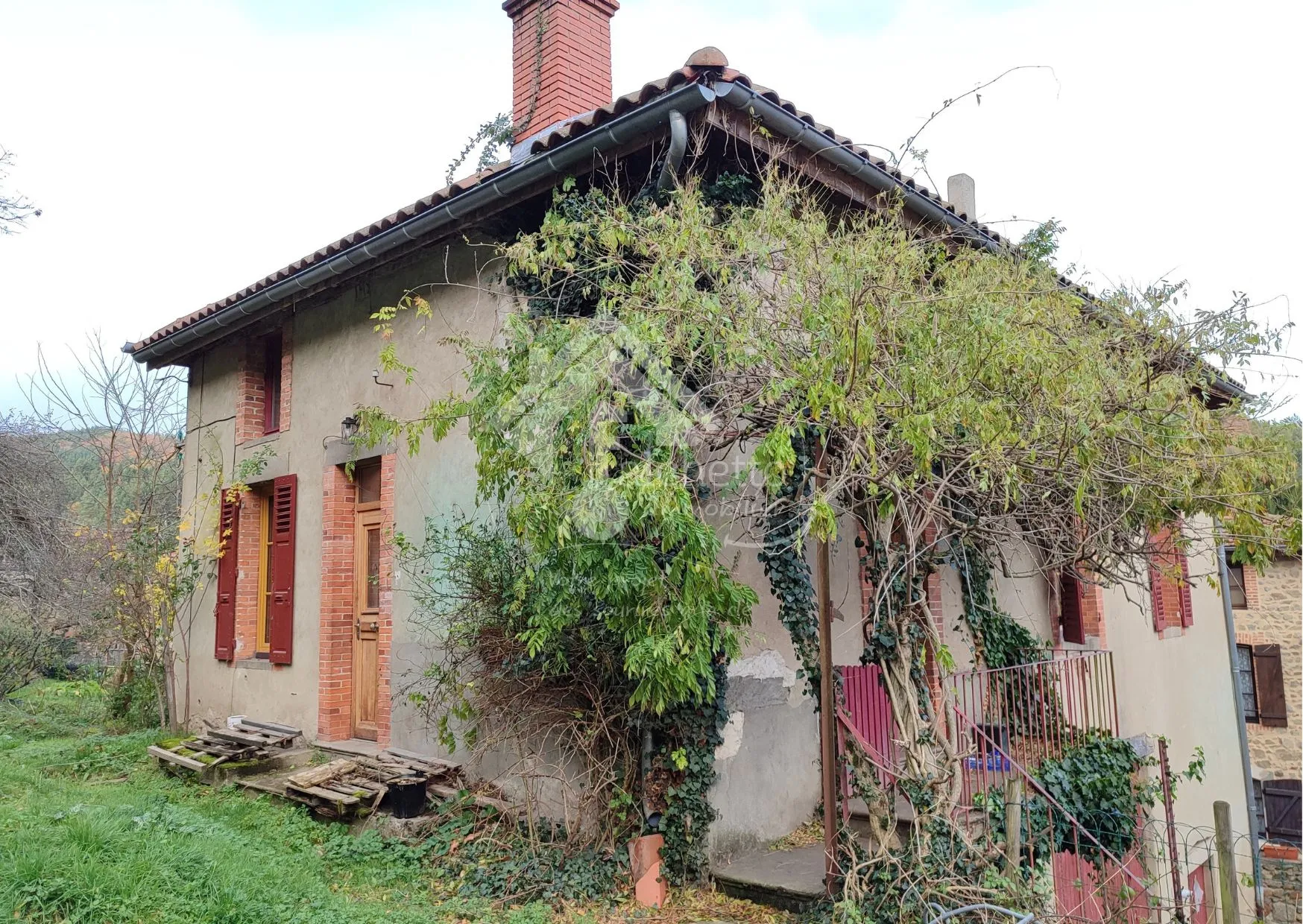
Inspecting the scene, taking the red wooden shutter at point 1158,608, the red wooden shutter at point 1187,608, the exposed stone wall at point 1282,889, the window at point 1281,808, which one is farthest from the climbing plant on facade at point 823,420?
the window at point 1281,808

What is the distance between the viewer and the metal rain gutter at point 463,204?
17.3 ft

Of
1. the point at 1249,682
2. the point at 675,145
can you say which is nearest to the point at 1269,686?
the point at 1249,682

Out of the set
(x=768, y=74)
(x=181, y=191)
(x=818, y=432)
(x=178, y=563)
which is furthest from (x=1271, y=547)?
(x=181, y=191)

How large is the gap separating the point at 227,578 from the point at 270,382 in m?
2.11

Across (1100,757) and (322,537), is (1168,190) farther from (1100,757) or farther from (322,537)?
(322,537)

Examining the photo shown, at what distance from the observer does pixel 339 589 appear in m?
7.99

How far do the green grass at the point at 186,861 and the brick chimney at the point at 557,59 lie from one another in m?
6.33

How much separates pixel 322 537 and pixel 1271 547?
7.26 m

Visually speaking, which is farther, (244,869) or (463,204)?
(463,204)

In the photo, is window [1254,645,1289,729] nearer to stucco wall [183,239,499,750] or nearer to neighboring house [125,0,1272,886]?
neighboring house [125,0,1272,886]

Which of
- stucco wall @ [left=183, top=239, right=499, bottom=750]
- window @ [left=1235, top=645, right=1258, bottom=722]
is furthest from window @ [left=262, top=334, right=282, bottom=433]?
window @ [left=1235, top=645, right=1258, bottom=722]

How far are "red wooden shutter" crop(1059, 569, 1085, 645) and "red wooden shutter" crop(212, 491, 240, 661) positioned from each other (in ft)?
28.4

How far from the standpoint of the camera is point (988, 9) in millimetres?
5160

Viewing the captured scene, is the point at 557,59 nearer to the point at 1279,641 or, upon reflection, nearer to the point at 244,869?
the point at 244,869
